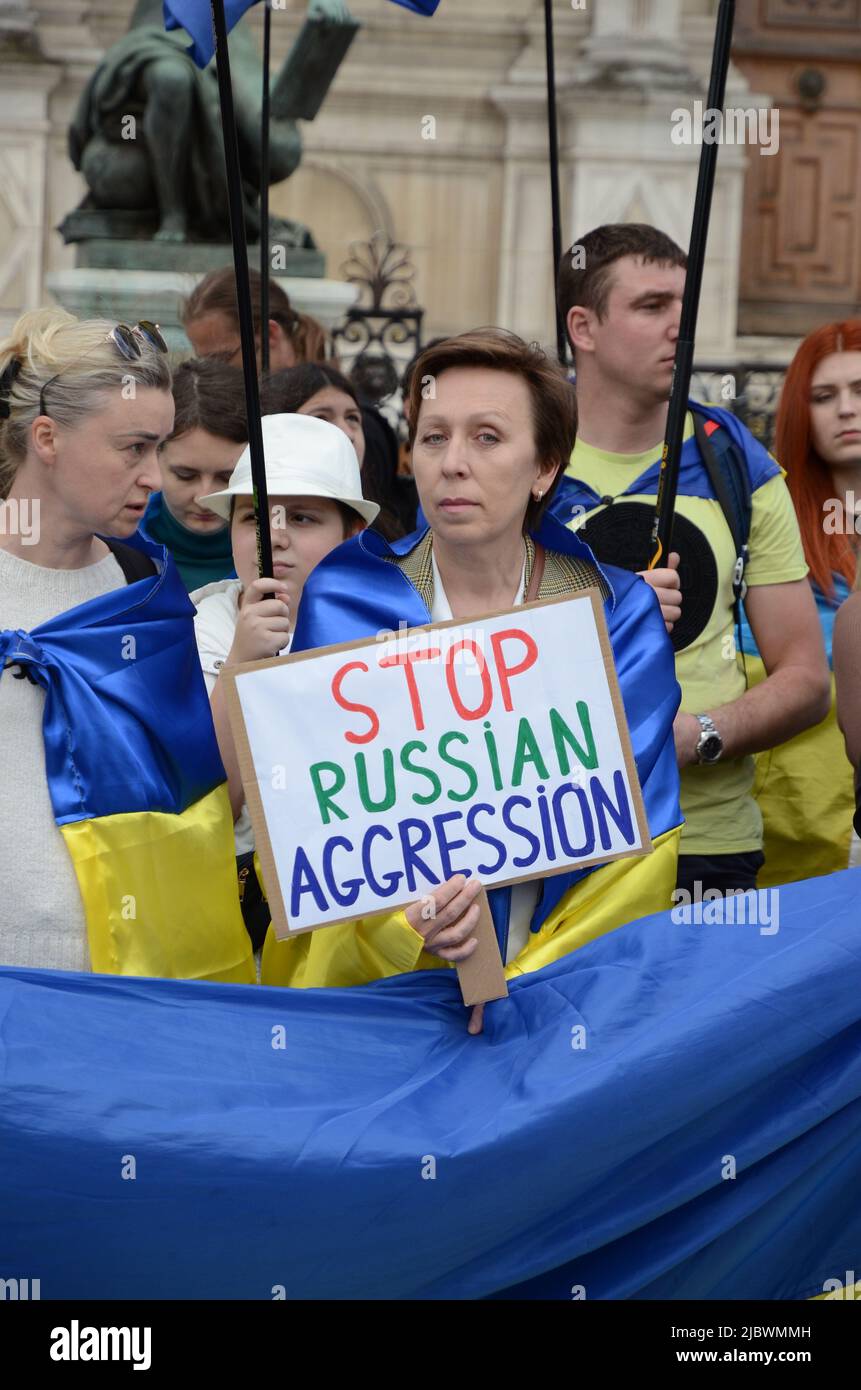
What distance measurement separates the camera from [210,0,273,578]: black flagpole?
321 centimetres

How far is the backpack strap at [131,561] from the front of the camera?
3531 mm

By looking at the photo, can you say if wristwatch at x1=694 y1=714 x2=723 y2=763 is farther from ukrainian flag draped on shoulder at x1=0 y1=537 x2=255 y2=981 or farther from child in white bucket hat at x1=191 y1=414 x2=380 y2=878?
ukrainian flag draped on shoulder at x1=0 y1=537 x2=255 y2=981

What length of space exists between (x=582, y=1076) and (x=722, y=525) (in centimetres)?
166

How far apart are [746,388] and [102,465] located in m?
10.7

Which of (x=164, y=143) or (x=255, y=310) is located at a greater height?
(x=164, y=143)

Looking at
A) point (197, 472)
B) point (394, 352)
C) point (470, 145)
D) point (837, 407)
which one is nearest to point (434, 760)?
point (197, 472)

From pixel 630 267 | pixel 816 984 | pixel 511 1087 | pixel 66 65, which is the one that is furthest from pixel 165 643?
pixel 66 65

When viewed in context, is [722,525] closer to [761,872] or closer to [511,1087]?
[761,872]

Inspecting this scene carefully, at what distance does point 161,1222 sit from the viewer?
111 inches

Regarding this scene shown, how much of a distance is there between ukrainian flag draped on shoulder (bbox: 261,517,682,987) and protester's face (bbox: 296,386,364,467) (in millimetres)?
1343

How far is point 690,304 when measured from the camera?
12.2 ft

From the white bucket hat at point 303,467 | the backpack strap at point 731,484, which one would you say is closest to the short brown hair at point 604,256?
the backpack strap at point 731,484

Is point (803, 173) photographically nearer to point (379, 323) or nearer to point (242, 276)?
point (379, 323)

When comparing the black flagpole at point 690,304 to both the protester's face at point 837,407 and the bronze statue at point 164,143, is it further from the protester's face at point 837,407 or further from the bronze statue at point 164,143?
the bronze statue at point 164,143
